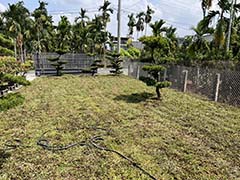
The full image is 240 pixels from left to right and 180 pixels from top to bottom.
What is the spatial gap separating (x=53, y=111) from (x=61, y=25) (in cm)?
1868

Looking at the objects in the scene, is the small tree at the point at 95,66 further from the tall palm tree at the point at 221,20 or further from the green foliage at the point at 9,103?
the green foliage at the point at 9,103

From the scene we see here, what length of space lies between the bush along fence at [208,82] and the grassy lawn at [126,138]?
0.58m

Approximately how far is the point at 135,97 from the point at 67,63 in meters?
12.8

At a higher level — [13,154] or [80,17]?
[80,17]

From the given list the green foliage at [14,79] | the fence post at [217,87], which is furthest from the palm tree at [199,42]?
the green foliage at [14,79]

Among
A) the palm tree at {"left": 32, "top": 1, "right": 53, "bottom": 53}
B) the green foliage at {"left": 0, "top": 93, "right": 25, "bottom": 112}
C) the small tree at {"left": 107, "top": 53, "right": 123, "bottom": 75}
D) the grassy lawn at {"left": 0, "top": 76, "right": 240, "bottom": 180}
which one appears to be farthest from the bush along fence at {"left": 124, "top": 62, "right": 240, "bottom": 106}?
the palm tree at {"left": 32, "top": 1, "right": 53, "bottom": 53}

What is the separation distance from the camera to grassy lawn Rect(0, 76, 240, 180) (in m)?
3.55

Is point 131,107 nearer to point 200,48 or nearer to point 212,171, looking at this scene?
point 212,171

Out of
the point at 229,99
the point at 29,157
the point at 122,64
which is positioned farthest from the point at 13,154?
the point at 122,64

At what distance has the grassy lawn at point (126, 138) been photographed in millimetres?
3551

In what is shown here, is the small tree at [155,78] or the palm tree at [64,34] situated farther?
the palm tree at [64,34]

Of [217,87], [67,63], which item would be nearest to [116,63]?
[67,63]

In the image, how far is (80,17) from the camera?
29422 mm

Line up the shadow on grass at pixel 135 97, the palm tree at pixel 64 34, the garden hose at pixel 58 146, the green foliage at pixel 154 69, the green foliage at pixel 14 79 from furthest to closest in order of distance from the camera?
the palm tree at pixel 64 34 → the shadow on grass at pixel 135 97 → the green foliage at pixel 154 69 → the garden hose at pixel 58 146 → the green foliage at pixel 14 79
